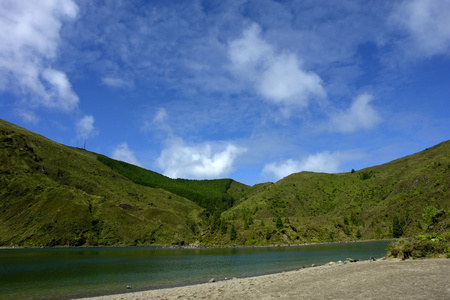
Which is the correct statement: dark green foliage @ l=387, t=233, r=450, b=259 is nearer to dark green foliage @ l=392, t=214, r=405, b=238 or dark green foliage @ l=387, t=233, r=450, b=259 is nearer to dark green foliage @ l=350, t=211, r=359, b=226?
dark green foliage @ l=392, t=214, r=405, b=238

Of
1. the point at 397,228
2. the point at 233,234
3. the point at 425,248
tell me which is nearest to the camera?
the point at 425,248

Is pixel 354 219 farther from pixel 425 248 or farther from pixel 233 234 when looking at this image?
pixel 425 248

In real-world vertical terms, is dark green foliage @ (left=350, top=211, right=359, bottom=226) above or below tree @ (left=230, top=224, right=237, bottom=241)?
above

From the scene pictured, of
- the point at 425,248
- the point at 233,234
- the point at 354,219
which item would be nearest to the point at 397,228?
the point at 354,219

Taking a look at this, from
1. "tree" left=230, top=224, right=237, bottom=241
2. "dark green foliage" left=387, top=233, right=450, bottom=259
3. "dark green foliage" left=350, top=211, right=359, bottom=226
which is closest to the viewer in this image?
A: "dark green foliage" left=387, top=233, right=450, bottom=259

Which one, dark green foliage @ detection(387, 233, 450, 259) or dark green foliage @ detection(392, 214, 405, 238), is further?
dark green foliage @ detection(392, 214, 405, 238)

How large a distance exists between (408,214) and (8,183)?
256938 millimetres

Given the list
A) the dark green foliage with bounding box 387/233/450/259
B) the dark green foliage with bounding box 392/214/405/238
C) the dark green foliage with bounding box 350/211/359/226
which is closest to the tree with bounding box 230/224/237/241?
the dark green foliage with bounding box 350/211/359/226

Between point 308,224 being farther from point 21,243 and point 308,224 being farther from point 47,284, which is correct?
point 21,243

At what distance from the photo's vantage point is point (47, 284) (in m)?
36.8

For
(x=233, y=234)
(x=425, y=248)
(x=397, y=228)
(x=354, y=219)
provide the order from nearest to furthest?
(x=425, y=248), (x=397, y=228), (x=233, y=234), (x=354, y=219)

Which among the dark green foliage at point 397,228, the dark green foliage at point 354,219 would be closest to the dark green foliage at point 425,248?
the dark green foliage at point 397,228

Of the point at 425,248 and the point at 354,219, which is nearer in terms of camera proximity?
the point at 425,248

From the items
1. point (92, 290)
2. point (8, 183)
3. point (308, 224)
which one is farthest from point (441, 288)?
point (8, 183)
